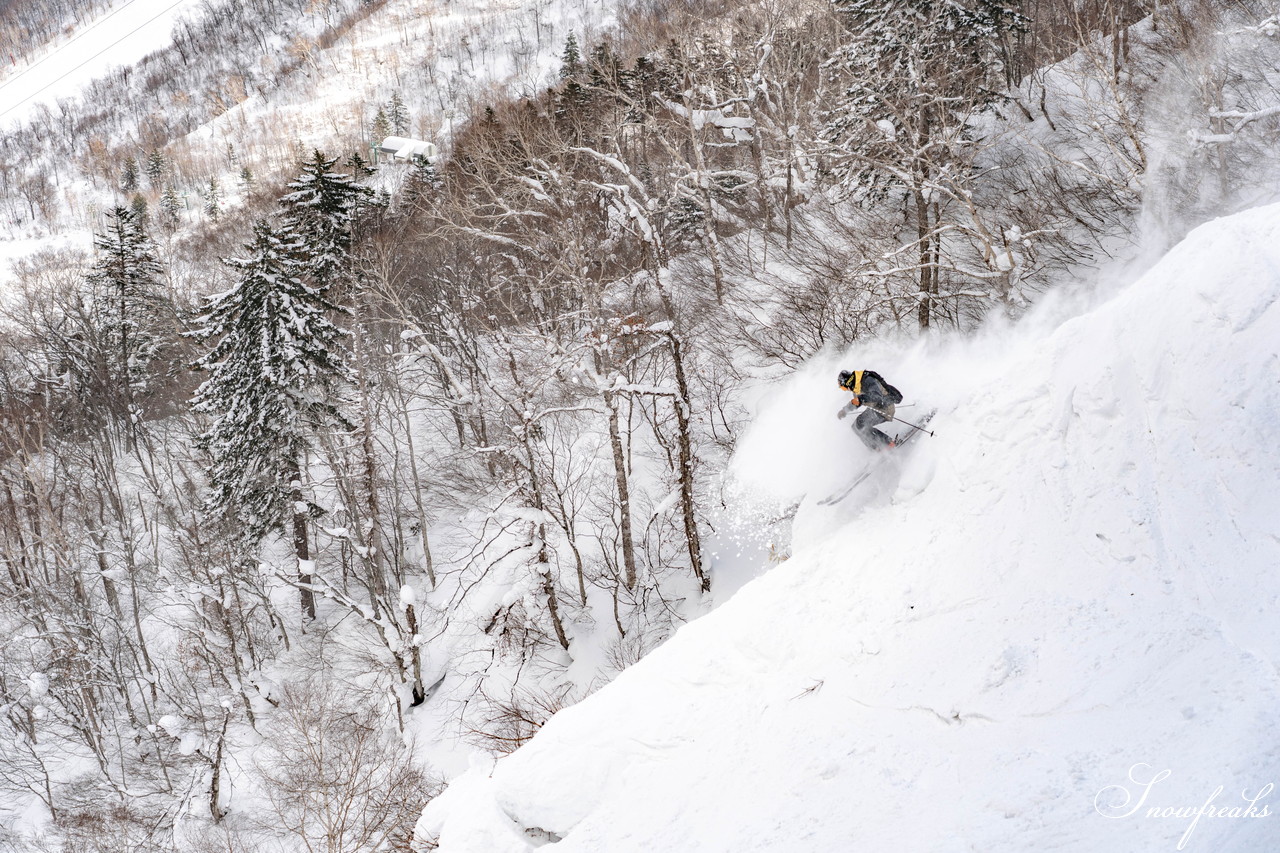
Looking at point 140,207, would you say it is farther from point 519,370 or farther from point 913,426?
point 913,426

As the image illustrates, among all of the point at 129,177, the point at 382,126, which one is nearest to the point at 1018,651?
the point at 382,126

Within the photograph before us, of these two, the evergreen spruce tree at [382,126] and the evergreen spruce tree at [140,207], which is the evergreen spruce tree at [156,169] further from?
the evergreen spruce tree at [140,207]

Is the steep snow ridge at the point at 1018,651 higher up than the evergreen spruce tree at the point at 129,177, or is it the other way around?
the evergreen spruce tree at the point at 129,177

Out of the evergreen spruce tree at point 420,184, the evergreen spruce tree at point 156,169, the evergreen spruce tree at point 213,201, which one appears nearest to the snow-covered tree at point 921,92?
the evergreen spruce tree at point 420,184

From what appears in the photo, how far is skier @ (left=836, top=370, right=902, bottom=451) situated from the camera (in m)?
9.49

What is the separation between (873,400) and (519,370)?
19284 mm

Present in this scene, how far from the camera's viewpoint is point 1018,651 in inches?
263

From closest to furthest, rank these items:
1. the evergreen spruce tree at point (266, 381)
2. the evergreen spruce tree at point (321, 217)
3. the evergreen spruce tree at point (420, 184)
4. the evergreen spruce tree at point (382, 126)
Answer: the evergreen spruce tree at point (266, 381) < the evergreen spruce tree at point (321, 217) < the evergreen spruce tree at point (420, 184) < the evergreen spruce tree at point (382, 126)

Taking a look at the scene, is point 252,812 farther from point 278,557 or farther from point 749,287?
point 749,287

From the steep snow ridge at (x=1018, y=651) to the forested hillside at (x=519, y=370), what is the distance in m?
4.87

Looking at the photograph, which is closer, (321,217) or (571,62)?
(321,217)

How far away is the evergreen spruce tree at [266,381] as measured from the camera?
19125 millimetres

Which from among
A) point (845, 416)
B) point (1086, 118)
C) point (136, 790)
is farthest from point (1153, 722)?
point (136, 790)

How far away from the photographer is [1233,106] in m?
15.3
